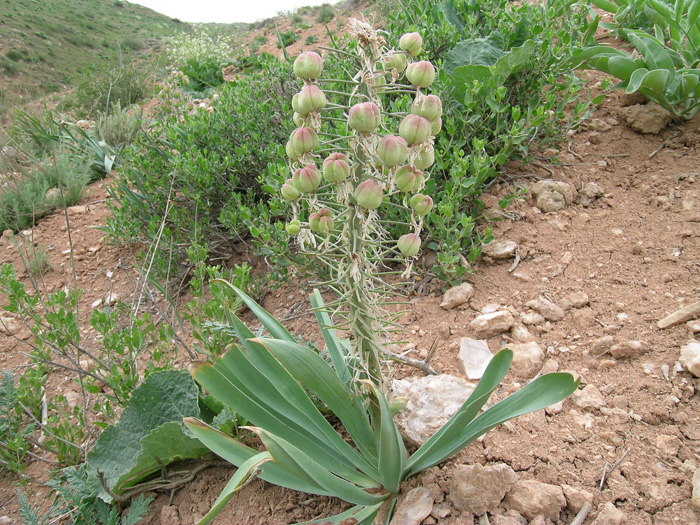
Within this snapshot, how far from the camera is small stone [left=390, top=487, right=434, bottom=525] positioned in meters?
1.45

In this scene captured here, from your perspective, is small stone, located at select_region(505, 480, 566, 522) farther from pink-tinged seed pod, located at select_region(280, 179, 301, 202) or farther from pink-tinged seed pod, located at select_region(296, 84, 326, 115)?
pink-tinged seed pod, located at select_region(296, 84, 326, 115)

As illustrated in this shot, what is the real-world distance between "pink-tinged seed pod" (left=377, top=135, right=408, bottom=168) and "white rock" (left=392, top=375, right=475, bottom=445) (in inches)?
37.2

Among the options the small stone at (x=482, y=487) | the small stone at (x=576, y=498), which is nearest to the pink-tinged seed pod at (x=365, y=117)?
the small stone at (x=482, y=487)

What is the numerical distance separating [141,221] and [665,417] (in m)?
3.54

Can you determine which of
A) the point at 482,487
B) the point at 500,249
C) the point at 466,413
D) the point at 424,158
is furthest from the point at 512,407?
the point at 500,249

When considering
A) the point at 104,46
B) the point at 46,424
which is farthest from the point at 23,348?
the point at 104,46

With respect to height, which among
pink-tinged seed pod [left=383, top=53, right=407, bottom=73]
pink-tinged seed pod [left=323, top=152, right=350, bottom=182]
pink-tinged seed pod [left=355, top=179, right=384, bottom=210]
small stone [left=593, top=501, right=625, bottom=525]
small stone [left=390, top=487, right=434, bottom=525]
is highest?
pink-tinged seed pod [left=383, top=53, right=407, bottom=73]

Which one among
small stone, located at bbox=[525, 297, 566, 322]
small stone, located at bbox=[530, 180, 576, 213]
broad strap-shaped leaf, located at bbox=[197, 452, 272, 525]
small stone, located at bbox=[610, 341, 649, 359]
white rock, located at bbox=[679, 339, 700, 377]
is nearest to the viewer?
broad strap-shaped leaf, located at bbox=[197, 452, 272, 525]

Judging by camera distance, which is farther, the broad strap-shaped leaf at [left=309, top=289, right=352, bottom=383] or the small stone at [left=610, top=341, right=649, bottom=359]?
the small stone at [left=610, top=341, right=649, bottom=359]

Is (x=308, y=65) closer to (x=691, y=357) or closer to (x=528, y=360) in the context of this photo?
(x=528, y=360)

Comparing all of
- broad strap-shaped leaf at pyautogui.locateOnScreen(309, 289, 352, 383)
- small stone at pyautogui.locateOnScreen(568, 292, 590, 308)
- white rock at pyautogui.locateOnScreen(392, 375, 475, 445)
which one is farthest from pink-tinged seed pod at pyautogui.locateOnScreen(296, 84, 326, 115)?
small stone at pyautogui.locateOnScreen(568, 292, 590, 308)

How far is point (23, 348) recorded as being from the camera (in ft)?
10.5

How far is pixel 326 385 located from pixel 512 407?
56cm

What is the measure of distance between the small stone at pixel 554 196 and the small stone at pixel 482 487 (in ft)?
5.71
